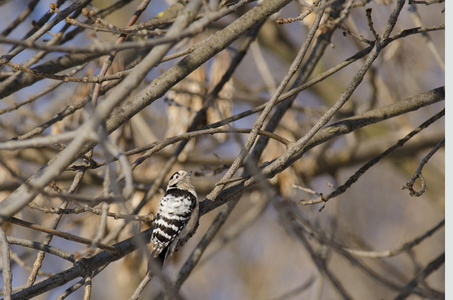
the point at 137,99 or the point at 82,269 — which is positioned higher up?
the point at 137,99

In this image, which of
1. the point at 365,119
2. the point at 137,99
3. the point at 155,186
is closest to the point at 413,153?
the point at 365,119

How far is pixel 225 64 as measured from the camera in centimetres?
514

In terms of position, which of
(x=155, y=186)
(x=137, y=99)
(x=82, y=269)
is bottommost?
(x=82, y=269)

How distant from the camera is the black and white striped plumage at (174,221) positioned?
389cm

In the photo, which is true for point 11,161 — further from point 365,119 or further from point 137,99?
point 365,119

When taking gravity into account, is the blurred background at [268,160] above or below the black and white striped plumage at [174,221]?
above

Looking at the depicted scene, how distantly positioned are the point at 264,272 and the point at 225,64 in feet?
21.3

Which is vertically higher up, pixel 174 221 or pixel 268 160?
pixel 268 160

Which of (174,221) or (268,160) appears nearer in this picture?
(174,221)

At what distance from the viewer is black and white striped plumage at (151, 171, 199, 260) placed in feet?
12.8

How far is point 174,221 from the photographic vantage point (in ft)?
13.3

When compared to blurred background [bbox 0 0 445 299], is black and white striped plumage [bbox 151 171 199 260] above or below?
below

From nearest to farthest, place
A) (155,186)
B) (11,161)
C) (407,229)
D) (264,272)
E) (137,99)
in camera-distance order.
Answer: (137,99) → (155,186) → (11,161) → (407,229) → (264,272)

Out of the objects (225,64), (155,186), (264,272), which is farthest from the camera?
(264,272)
